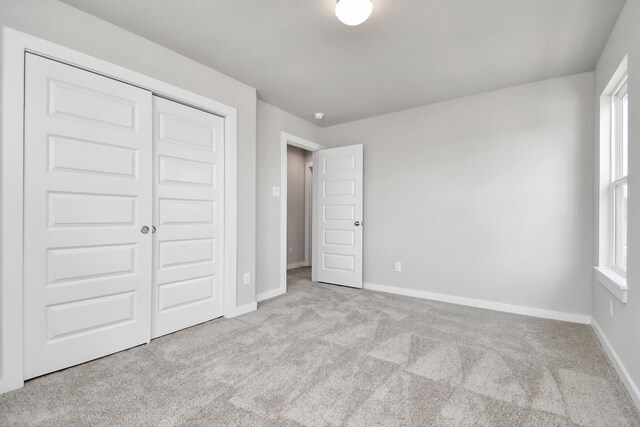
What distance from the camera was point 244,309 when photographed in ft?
10.1

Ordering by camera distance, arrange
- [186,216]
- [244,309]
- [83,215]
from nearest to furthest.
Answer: [83,215]
[186,216]
[244,309]

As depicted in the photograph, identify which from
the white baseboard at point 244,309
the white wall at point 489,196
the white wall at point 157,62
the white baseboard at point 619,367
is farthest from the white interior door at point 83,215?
the white baseboard at point 619,367

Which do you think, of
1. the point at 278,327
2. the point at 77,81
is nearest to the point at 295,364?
the point at 278,327

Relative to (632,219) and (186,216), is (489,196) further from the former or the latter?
(186,216)

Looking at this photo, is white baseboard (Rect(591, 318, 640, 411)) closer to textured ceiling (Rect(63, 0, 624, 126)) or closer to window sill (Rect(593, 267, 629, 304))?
window sill (Rect(593, 267, 629, 304))

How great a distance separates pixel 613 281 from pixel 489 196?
4.65 feet

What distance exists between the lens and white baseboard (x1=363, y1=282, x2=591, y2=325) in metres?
2.88

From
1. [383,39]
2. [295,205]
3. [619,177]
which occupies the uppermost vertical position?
[383,39]

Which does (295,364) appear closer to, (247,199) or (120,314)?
(120,314)

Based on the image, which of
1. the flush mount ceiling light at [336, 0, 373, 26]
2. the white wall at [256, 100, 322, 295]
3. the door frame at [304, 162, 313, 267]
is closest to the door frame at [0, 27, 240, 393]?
the flush mount ceiling light at [336, 0, 373, 26]

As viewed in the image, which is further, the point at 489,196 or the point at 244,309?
the point at 489,196

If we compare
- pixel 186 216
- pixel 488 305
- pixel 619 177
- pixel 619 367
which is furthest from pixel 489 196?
pixel 186 216

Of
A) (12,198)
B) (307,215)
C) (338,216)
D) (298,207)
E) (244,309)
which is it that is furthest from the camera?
(307,215)

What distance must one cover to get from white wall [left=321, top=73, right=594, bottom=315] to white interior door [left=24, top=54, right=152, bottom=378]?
284 centimetres
